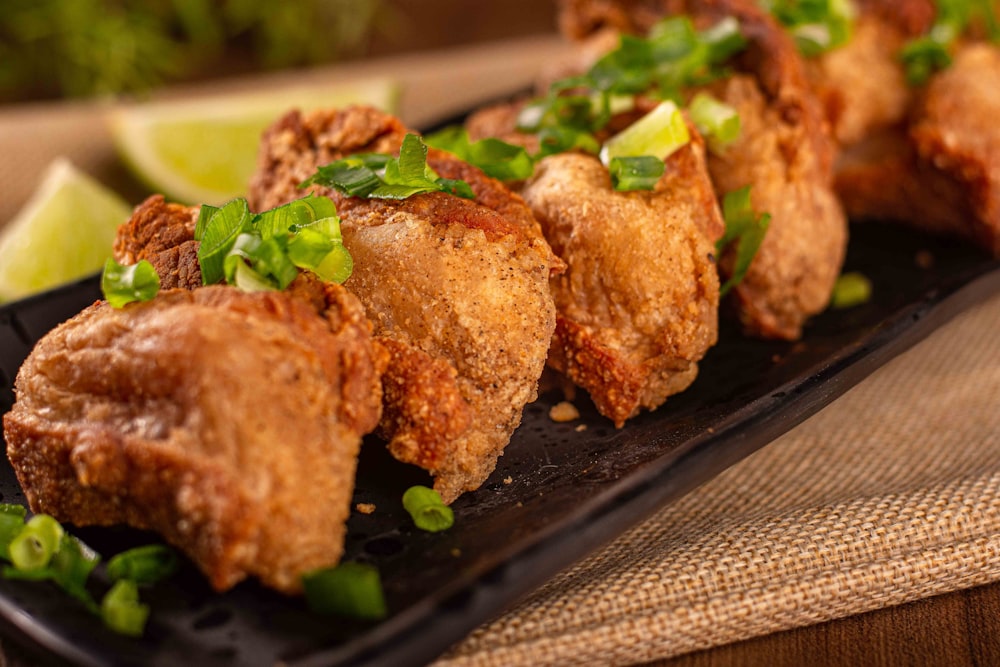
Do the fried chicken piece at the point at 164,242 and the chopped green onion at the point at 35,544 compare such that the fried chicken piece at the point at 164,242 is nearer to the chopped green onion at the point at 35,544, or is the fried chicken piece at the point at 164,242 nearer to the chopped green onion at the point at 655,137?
the chopped green onion at the point at 35,544

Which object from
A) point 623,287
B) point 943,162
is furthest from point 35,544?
Answer: point 943,162

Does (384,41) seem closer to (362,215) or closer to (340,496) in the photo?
(362,215)

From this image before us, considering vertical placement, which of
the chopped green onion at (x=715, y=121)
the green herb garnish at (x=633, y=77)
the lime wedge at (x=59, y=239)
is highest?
the green herb garnish at (x=633, y=77)

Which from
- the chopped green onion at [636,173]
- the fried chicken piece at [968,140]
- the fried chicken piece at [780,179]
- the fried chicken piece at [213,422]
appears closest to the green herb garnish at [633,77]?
the fried chicken piece at [780,179]

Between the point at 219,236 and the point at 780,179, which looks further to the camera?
the point at 780,179

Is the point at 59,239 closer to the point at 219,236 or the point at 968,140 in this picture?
the point at 219,236

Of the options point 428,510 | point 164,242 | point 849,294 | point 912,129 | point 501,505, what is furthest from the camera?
point 912,129
